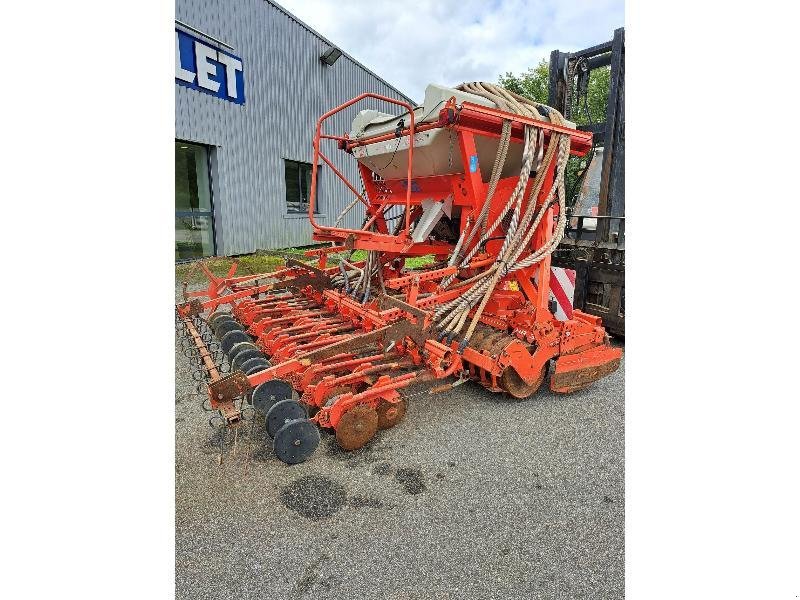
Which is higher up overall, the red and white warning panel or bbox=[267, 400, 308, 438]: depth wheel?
the red and white warning panel

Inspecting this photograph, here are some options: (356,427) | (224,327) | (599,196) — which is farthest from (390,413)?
(599,196)

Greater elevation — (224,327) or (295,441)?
(224,327)

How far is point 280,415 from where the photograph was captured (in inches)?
93.0

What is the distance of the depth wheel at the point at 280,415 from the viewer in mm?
2357

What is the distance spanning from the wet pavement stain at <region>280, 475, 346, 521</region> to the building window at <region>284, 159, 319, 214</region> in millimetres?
9845

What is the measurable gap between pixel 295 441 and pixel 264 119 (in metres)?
9.41

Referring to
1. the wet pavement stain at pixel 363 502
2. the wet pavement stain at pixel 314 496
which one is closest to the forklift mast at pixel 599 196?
the wet pavement stain at pixel 363 502

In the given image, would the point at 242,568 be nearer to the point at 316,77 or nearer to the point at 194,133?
the point at 194,133

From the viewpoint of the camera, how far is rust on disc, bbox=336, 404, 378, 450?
261 cm

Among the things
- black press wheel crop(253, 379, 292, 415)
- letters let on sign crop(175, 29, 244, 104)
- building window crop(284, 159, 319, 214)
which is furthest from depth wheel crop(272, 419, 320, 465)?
building window crop(284, 159, 319, 214)

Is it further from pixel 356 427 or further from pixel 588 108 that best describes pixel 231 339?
pixel 588 108

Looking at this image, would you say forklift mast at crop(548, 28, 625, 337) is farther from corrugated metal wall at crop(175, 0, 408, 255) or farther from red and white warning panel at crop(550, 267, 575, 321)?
corrugated metal wall at crop(175, 0, 408, 255)

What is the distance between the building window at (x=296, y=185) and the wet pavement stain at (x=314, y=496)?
984cm

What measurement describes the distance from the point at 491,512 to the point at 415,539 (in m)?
0.43
